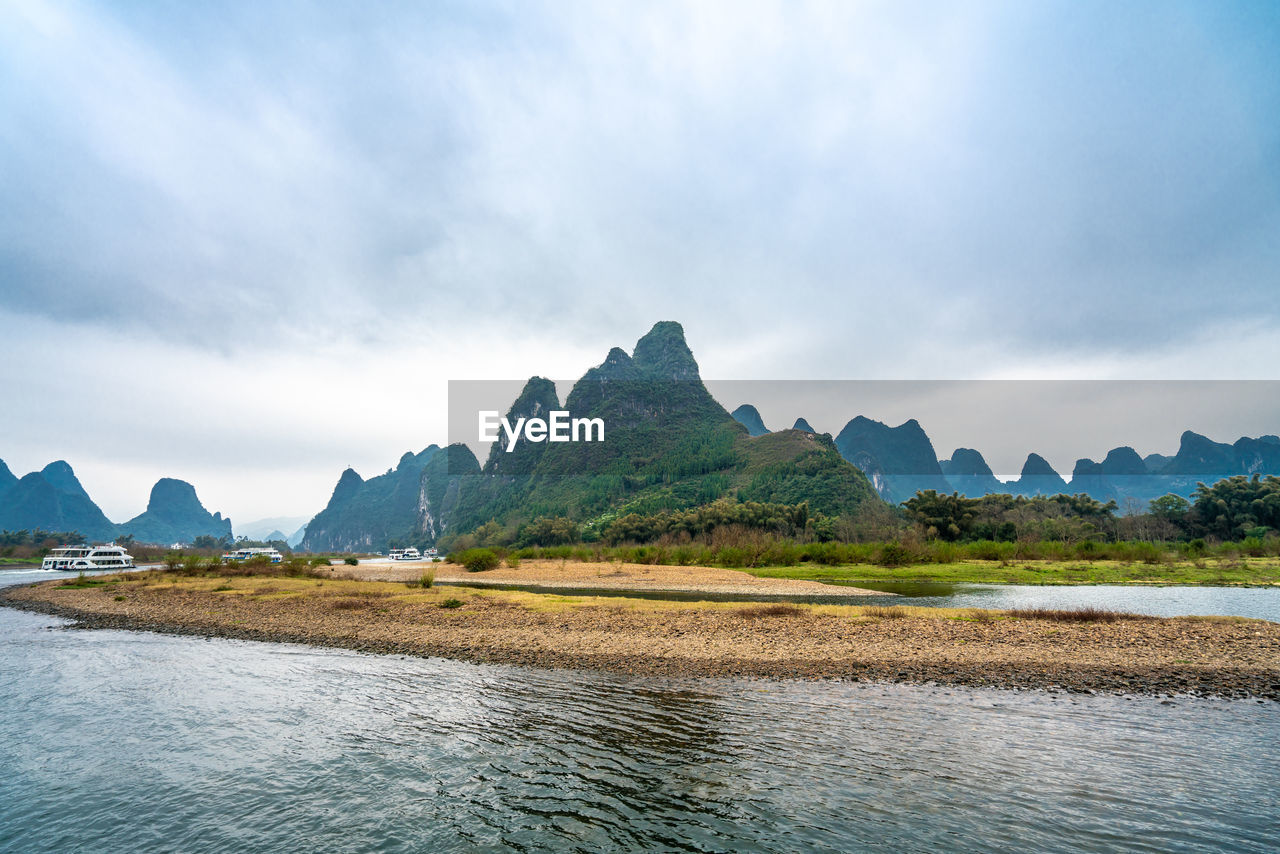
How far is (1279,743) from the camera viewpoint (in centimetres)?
928

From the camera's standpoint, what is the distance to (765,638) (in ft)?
60.8

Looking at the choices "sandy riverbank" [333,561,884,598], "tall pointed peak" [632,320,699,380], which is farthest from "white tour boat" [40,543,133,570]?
"tall pointed peak" [632,320,699,380]

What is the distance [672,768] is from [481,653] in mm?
10677

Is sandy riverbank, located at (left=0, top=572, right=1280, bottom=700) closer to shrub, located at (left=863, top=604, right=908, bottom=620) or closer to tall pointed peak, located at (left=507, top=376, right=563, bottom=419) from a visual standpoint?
shrub, located at (left=863, top=604, right=908, bottom=620)

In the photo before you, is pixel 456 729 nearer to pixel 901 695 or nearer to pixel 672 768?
pixel 672 768

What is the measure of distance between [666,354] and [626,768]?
176711 millimetres

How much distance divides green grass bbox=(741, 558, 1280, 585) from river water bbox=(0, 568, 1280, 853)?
37.4m

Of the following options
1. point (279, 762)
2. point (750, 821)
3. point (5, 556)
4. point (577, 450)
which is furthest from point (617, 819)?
point (577, 450)

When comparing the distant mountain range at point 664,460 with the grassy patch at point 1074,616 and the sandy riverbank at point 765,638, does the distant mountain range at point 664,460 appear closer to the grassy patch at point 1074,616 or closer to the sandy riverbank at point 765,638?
the grassy patch at point 1074,616

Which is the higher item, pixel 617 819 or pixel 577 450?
pixel 577 450

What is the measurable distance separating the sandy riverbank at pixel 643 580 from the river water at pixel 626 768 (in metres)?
25.3

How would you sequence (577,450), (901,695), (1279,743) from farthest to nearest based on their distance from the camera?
(577,450), (901,695), (1279,743)

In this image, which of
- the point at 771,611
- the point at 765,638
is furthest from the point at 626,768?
the point at 771,611

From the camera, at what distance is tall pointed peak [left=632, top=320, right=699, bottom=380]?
17912 centimetres
